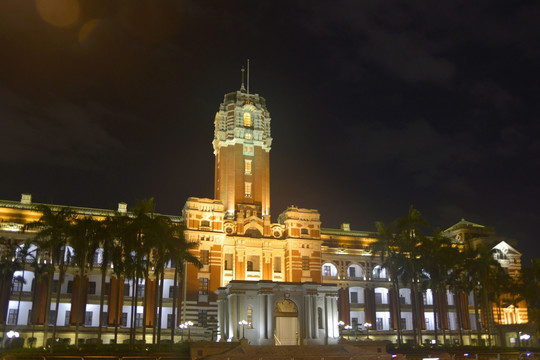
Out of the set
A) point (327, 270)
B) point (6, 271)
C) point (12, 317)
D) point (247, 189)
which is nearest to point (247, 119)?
point (247, 189)

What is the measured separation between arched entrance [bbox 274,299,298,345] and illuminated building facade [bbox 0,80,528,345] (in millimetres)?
127

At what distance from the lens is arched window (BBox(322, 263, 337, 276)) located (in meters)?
91.2

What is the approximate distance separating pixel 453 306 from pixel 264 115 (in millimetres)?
48550

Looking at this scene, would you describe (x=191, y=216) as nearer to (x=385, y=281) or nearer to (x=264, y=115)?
(x=264, y=115)

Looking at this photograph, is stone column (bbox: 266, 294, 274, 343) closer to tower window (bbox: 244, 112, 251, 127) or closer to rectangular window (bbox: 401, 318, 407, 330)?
rectangular window (bbox: 401, 318, 407, 330)

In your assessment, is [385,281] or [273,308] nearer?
[273,308]

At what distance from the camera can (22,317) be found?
7338 centimetres

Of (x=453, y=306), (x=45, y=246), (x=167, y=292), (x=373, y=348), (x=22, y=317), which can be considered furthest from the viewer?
(x=453, y=306)

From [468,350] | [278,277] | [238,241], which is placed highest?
[238,241]

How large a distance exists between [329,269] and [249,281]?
28020 millimetres

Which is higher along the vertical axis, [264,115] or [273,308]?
→ [264,115]

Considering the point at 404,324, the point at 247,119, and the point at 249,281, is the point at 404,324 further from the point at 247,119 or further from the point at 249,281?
the point at 247,119

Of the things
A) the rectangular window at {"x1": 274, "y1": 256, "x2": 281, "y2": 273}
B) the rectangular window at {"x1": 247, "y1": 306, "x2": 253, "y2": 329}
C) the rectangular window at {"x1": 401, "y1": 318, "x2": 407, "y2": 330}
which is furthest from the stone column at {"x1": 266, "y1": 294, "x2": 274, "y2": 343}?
the rectangular window at {"x1": 401, "y1": 318, "x2": 407, "y2": 330}

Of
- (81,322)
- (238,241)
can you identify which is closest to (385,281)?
(238,241)
